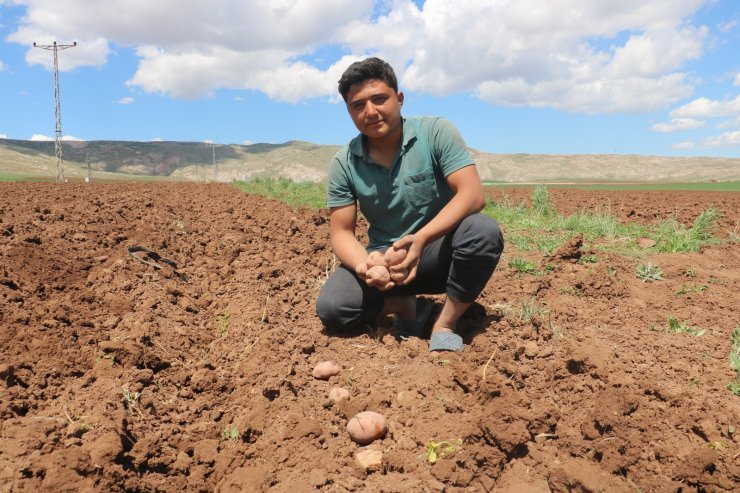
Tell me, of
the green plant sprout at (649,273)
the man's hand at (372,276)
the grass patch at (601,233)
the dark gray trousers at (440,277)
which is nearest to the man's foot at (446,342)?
the dark gray trousers at (440,277)

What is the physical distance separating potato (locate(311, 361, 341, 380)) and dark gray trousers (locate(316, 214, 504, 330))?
415mm

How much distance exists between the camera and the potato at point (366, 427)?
7.42 ft

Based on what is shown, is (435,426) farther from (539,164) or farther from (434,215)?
(539,164)

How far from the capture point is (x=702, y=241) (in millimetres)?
5582

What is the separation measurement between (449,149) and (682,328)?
64.6 inches

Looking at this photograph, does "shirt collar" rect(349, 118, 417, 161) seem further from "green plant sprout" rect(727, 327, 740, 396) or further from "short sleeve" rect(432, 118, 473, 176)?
"green plant sprout" rect(727, 327, 740, 396)

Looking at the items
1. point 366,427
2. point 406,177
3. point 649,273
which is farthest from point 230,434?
point 649,273

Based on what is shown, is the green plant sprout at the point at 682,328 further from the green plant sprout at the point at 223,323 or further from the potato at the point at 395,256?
the green plant sprout at the point at 223,323

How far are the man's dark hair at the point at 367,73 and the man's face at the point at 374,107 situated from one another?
2 centimetres

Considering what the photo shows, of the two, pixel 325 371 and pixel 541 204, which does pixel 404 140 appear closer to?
pixel 325 371

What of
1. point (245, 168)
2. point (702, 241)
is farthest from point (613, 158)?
point (702, 241)

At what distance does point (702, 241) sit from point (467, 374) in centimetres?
415

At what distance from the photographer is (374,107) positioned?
292 centimetres

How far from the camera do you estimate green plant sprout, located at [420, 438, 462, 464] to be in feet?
6.99
